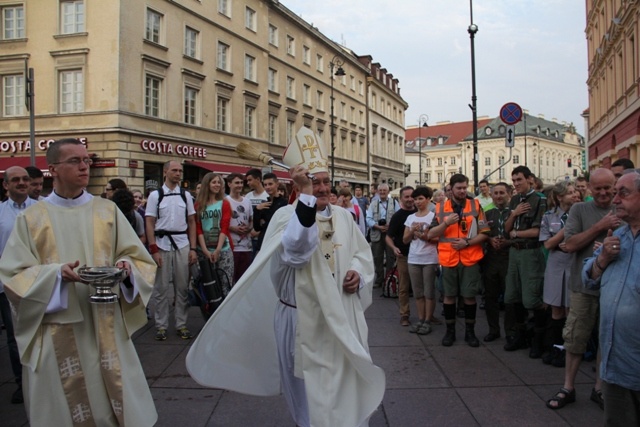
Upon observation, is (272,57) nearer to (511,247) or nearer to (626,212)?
(511,247)

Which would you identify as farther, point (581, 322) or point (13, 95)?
point (13, 95)

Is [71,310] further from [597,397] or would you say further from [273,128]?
[273,128]

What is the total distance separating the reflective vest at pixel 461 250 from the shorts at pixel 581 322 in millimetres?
2053

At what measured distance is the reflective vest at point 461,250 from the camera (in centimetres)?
649

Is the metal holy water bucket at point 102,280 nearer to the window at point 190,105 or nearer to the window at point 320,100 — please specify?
the window at point 190,105

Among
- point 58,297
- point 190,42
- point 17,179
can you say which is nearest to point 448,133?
point 190,42

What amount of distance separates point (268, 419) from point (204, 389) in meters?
0.98

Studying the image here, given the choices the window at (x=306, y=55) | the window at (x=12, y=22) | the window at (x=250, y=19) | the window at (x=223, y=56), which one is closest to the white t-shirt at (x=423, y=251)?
the window at (x=12, y=22)

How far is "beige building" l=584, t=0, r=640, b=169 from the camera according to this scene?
21125mm

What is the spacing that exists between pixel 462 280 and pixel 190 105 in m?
23.9

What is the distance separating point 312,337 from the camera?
3324mm

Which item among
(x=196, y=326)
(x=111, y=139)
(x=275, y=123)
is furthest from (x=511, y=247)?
(x=275, y=123)

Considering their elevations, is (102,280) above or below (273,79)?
below

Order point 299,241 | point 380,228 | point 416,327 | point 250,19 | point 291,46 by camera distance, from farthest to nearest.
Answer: point 291,46, point 250,19, point 380,228, point 416,327, point 299,241
